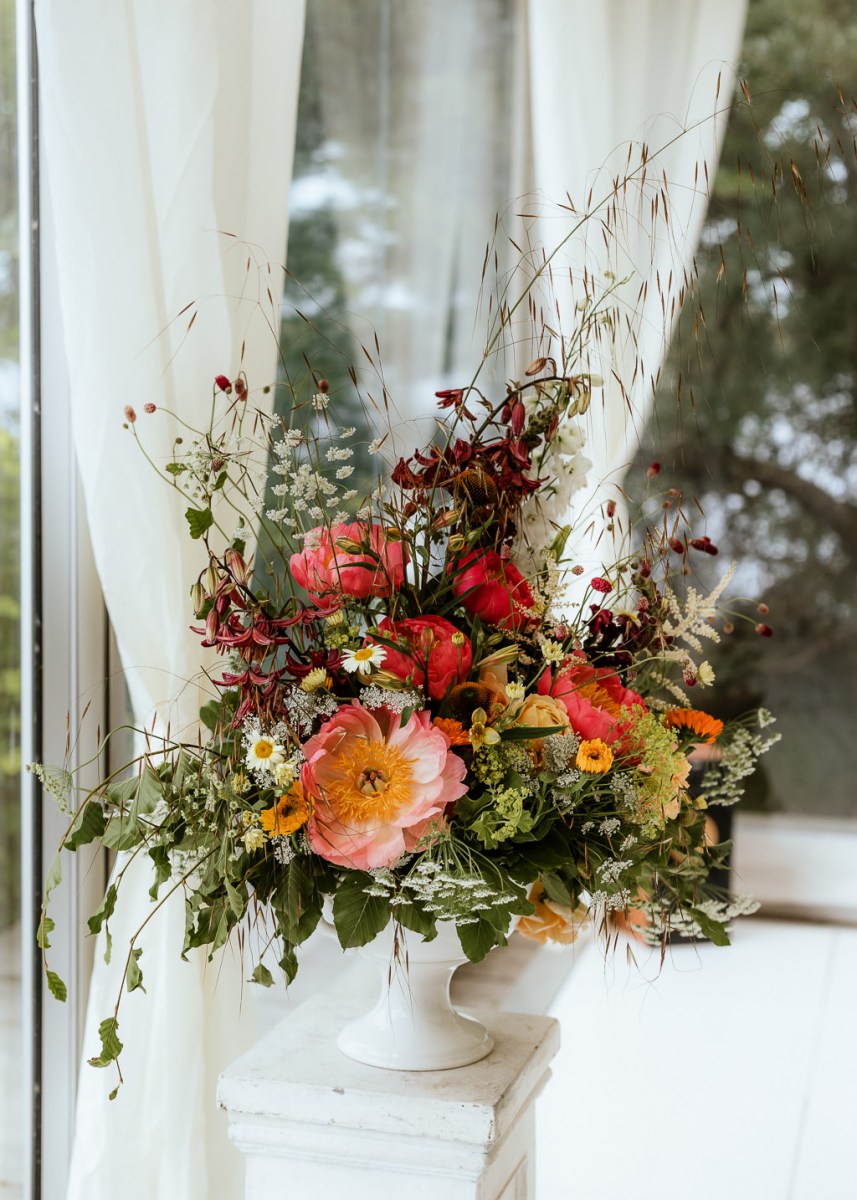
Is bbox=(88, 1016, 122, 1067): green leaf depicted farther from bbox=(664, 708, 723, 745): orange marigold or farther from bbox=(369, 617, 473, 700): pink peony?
bbox=(664, 708, 723, 745): orange marigold

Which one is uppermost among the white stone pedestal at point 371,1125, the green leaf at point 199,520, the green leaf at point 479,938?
the green leaf at point 199,520

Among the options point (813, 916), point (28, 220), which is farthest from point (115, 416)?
point (813, 916)


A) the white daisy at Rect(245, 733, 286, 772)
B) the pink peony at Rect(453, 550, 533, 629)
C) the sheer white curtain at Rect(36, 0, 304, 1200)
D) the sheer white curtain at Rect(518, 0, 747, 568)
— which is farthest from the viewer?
the sheer white curtain at Rect(518, 0, 747, 568)

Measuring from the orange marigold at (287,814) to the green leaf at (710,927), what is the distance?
0.40 m

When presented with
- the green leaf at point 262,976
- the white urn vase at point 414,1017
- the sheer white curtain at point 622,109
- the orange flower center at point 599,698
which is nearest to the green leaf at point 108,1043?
the green leaf at point 262,976

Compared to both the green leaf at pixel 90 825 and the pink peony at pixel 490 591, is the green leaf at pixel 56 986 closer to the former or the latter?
the green leaf at pixel 90 825

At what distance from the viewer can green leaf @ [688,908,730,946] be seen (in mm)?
1086

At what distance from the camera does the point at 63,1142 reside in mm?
1646

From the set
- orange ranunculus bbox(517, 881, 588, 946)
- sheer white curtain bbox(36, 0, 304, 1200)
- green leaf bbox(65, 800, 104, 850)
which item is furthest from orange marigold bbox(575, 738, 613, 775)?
sheer white curtain bbox(36, 0, 304, 1200)

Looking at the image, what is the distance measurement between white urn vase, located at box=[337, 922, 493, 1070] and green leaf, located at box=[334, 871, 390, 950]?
0.35 ft

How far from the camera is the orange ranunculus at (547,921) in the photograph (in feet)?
3.62

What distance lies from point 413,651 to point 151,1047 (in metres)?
0.76

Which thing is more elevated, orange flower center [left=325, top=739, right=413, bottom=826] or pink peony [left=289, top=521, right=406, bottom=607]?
pink peony [left=289, top=521, right=406, bottom=607]

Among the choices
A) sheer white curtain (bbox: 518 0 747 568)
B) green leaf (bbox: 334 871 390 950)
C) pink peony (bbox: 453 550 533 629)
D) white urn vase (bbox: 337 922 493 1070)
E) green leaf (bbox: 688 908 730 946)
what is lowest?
white urn vase (bbox: 337 922 493 1070)
